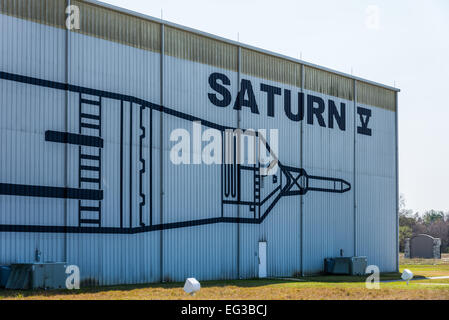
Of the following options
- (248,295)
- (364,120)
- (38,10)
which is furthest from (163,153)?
(364,120)

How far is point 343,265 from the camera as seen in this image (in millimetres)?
41281

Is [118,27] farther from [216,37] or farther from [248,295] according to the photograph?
[248,295]

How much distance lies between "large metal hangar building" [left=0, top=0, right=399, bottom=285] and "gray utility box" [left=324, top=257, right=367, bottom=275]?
2.63 feet

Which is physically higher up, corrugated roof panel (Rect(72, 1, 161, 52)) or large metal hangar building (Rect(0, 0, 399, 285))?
corrugated roof panel (Rect(72, 1, 161, 52))

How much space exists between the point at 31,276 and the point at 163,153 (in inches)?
371

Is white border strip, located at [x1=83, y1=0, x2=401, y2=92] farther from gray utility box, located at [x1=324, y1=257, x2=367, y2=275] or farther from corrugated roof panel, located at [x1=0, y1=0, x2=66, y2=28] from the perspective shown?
gray utility box, located at [x1=324, y1=257, x2=367, y2=275]

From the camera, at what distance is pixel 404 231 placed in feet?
340

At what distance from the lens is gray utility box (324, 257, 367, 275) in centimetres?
4116

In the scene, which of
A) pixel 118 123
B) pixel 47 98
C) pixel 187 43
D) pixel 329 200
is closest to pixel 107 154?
pixel 118 123

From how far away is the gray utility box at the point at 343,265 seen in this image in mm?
41156

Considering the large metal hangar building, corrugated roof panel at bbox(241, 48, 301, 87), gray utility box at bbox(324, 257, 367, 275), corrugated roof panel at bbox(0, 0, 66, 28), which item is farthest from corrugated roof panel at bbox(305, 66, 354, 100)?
corrugated roof panel at bbox(0, 0, 66, 28)

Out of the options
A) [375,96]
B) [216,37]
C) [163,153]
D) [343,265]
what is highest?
[216,37]

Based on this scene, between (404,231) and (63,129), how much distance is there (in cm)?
8292

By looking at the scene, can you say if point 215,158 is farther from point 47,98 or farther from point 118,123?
point 47,98
